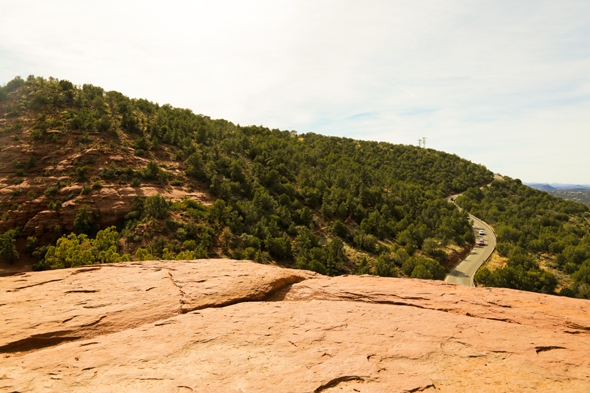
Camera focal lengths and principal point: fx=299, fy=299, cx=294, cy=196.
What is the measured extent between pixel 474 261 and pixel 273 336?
62.4 metres

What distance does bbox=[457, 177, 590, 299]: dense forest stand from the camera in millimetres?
44812

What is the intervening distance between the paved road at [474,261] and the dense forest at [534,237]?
172cm

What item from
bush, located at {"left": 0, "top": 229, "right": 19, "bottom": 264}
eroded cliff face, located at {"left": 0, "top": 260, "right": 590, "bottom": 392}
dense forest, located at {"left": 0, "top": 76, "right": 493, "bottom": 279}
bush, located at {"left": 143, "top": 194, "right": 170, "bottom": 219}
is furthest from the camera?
bush, located at {"left": 143, "top": 194, "right": 170, "bottom": 219}

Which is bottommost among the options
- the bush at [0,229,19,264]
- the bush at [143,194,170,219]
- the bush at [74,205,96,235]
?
the bush at [0,229,19,264]

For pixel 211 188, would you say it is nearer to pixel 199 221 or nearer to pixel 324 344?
pixel 199 221

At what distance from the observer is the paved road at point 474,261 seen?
47.7m

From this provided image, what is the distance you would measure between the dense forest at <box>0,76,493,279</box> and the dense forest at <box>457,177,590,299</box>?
352 inches

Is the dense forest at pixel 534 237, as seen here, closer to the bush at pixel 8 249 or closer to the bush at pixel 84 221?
the bush at pixel 84 221

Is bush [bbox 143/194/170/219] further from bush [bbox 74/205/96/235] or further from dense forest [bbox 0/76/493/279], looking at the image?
bush [bbox 74/205/96/235]

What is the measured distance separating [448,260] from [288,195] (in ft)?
108

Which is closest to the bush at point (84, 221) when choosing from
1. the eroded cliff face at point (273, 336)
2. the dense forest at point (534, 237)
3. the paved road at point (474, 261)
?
the eroded cliff face at point (273, 336)

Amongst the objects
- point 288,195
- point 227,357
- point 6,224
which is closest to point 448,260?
point 288,195

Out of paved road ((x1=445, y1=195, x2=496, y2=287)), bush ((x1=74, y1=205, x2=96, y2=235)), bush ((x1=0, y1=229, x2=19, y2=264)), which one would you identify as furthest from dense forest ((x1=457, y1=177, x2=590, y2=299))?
bush ((x1=0, y1=229, x2=19, y2=264))

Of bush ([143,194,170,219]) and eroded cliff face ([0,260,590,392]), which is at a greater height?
bush ([143,194,170,219])
